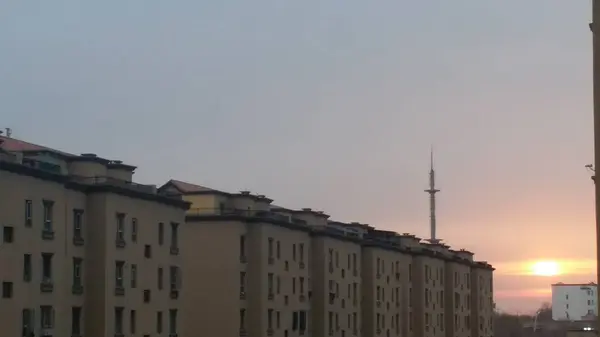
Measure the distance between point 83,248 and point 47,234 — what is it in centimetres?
387

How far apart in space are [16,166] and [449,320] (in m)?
78.4

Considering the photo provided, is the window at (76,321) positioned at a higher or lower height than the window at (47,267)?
lower

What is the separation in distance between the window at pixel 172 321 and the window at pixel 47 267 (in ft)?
40.4

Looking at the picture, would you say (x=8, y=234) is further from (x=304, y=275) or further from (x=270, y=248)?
(x=304, y=275)

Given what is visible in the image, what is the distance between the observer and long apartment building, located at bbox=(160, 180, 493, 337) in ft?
244

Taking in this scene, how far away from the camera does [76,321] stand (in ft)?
186

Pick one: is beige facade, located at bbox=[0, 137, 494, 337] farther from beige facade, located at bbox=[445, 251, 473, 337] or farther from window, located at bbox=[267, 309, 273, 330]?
beige facade, located at bbox=[445, 251, 473, 337]

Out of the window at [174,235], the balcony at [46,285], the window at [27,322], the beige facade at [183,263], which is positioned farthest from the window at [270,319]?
the window at [27,322]

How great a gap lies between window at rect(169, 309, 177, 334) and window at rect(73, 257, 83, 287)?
30.0ft

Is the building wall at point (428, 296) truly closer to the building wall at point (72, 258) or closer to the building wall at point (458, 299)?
the building wall at point (458, 299)

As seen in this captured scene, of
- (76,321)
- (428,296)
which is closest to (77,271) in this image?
(76,321)

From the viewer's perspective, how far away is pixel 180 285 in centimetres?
6669

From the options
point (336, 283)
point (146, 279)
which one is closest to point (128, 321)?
point (146, 279)

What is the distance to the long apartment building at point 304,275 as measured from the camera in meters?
74.2
